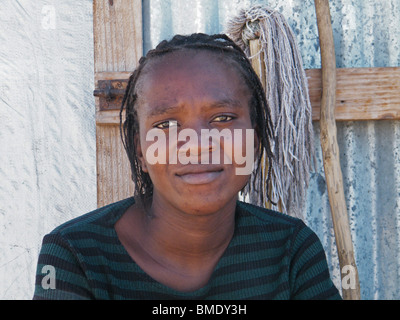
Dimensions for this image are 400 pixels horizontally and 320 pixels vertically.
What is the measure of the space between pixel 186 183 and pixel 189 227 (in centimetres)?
20

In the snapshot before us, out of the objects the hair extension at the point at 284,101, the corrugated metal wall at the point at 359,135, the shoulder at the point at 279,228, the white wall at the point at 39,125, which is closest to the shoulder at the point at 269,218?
the shoulder at the point at 279,228

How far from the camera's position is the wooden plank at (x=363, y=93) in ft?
6.55

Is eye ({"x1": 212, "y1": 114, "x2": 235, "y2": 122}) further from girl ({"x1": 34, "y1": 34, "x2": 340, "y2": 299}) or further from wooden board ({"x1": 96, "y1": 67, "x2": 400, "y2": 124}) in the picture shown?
wooden board ({"x1": 96, "y1": 67, "x2": 400, "y2": 124})

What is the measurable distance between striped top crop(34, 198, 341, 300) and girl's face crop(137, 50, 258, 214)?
0.67 ft

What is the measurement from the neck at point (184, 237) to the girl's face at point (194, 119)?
73 millimetres

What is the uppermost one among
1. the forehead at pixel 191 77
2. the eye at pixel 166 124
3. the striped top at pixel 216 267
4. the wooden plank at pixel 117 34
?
the wooden plank at pixel 117 34

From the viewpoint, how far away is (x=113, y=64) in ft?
6.66

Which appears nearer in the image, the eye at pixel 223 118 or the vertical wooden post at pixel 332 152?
the eye at pixel 223 118

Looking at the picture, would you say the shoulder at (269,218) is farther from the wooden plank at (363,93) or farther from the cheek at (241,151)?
the wooden plank at (363,93)

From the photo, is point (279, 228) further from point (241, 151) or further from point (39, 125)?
point (39, 125)

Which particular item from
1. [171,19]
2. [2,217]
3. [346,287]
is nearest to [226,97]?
[171,19]

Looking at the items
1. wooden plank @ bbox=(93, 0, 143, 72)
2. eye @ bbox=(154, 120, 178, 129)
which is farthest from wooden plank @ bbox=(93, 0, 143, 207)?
eye @ bbox=(154, 120, 178, 129)

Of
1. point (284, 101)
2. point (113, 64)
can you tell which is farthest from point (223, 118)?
point (113, 64)
